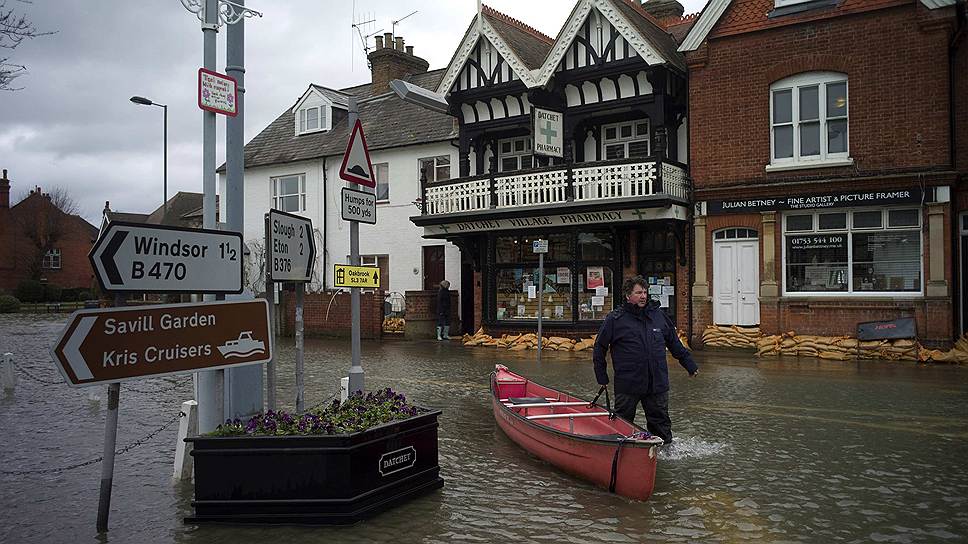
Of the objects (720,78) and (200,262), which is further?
(720,78)

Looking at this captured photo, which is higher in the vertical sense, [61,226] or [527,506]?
[61,226]

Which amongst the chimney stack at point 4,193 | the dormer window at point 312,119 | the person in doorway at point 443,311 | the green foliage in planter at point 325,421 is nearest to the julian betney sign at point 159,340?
the green foliage in planter at point 325,421

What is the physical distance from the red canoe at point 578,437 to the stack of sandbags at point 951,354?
427 inches

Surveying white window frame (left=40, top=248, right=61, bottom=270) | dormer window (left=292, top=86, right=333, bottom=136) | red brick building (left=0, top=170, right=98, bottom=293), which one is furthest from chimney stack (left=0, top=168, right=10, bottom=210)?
dormer window (left=292, top=86, right=333, bottom=136)

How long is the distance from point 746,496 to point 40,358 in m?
18.7

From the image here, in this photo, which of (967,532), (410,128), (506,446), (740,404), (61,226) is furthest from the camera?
(61,226)

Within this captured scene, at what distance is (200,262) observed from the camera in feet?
20.9

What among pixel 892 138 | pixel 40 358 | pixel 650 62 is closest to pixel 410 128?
pixel 650 62

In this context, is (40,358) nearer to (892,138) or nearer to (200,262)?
(200,262)

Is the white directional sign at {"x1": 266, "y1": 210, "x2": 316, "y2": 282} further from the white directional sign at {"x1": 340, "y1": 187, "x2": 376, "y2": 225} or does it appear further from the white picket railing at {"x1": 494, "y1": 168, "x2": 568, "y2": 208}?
the white picket railing at {"x1": 494, "y1": 168, "x2": 568, "y2": 208}

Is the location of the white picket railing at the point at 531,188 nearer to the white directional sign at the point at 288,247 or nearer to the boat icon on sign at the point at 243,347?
the white directional sign at the point at 288,247

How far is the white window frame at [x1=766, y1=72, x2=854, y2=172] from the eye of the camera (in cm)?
1889

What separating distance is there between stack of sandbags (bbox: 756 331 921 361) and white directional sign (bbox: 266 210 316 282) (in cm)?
1386

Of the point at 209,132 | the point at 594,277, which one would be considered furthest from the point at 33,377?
the point at 594,277
